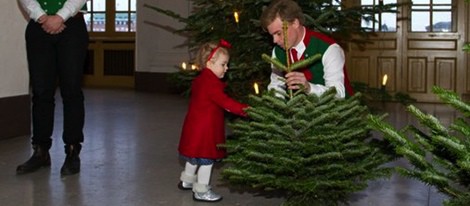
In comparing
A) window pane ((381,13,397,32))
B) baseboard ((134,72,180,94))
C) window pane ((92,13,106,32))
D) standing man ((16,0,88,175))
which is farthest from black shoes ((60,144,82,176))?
window pane ((92,13,106,32))

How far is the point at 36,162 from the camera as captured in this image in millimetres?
4355

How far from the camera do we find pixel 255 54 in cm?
498

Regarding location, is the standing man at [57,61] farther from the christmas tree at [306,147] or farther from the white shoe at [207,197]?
the christmas tree at [306,147]

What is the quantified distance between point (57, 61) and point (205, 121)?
3.89 feet

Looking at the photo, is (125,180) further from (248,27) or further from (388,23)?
(388,23)

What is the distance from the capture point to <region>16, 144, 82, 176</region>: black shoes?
4281 mm

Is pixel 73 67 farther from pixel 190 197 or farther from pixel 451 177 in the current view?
pixel 451 177

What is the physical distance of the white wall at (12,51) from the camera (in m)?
5.71

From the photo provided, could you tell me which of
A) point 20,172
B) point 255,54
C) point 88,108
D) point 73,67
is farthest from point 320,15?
point 88,108

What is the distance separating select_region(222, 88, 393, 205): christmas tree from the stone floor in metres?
0.68

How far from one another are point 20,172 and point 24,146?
1159mm

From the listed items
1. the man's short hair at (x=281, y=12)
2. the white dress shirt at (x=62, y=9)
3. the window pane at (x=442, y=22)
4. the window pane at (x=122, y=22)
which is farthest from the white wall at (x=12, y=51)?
the window pane at (x=122, y=22)

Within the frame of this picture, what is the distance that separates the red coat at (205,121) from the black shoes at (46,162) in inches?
37.8

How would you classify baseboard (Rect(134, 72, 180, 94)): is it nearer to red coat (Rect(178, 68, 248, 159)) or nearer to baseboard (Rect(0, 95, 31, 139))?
baseboard (Rect(0, 95, 31, 139))
